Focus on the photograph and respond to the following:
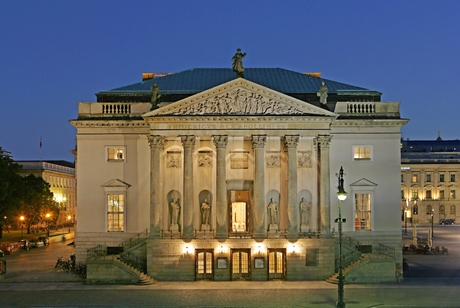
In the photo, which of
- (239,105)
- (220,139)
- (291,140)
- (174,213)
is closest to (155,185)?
(174,213)

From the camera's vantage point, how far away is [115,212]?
52.0 meters

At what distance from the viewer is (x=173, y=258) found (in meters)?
47.5

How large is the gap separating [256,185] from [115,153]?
12794 mm

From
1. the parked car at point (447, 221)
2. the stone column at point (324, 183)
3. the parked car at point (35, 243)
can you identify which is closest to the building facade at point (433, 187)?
the parked car at point (447, 221)

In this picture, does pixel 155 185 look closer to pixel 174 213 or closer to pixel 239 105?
pixel 174 213

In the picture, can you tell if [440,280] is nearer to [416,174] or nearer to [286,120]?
[286,120]

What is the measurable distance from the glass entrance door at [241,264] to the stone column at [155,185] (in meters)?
6.22

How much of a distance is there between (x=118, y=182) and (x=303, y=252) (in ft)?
54.0

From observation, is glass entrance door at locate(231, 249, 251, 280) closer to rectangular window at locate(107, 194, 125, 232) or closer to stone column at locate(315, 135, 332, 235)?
stone column at locate(315, 135, 332, 235)

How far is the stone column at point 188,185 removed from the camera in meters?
48.0

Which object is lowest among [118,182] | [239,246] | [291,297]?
[291,297]

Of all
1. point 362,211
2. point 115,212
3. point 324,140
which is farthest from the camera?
point 115,212

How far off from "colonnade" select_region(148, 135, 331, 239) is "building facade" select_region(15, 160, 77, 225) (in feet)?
264

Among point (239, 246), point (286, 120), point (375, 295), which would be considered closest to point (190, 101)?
point (286, 120)
